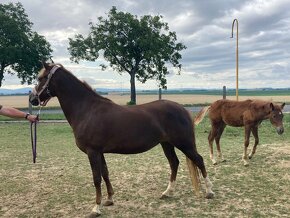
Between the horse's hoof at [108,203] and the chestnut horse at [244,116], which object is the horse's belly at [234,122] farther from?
the horse's hoof at [108,203]

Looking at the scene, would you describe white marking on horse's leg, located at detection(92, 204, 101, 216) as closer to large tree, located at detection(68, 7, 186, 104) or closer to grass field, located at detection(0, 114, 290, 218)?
grass field, located at detection(0, 114, 290, 218)

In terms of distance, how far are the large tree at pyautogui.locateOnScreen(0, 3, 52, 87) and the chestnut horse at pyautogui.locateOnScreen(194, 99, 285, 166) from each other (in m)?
20.3

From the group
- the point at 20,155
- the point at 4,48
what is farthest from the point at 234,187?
the point at 4,48

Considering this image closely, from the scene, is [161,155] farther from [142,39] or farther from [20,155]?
[142,39]

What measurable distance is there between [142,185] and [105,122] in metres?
1.89

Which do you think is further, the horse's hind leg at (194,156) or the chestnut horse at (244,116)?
the chestnut horse at (244,116)

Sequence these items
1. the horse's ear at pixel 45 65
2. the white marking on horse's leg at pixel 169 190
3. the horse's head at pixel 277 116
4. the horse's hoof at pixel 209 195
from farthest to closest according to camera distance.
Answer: the horse's head at pixel 277 116 < the white marking on horse's leg at pixel 169 190 < the horse's hoof at pixel 209 195 < the horse's ear at pixel 45 65

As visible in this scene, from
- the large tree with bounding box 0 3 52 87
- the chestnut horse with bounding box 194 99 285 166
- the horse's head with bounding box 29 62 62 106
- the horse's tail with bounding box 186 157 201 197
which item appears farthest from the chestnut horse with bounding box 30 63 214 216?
the large tree with bounding box 0 3 52 87

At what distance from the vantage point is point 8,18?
89.4ft

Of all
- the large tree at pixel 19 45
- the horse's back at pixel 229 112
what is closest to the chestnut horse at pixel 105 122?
the horse's back at pixel 229 112

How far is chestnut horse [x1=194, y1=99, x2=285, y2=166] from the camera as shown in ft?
25.5

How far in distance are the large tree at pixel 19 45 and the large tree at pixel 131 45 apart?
406 cm

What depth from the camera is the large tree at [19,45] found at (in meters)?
26.4

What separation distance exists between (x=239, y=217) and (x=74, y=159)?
5154mm
